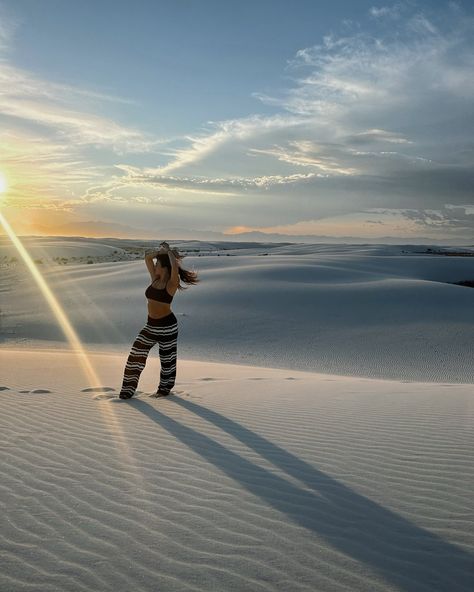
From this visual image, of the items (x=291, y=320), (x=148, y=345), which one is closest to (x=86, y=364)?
(x=148, y=345)

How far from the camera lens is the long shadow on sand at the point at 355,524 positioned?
3.03 meters

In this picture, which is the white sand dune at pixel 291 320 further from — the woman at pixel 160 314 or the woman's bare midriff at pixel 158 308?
the woman's bare midriff at pixel 158 308

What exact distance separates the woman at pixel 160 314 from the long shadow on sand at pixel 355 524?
9.00 ft

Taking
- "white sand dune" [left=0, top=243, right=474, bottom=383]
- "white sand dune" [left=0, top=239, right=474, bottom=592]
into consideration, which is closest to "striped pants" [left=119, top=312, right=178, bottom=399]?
"white sand dune" [left=0, top=239, right=474, bottom=592]

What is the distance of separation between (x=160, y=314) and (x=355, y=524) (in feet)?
15.4

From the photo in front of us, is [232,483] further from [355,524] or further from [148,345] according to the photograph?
[148,345]

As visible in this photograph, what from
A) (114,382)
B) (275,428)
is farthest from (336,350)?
(275,428)

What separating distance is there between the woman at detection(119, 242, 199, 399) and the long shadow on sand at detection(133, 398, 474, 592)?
2.74 m

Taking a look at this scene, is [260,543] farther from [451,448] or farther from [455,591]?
[451,448]

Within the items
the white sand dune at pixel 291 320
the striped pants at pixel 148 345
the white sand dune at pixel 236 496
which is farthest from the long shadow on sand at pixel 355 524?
the white sand dune at pixel 291 320

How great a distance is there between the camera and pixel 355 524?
3590mm

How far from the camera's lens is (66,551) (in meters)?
3.25

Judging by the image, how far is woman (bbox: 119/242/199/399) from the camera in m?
7.61

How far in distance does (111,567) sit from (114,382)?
22.1ft
